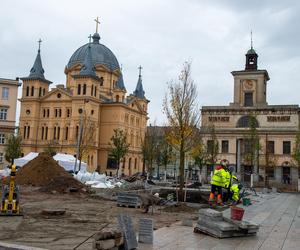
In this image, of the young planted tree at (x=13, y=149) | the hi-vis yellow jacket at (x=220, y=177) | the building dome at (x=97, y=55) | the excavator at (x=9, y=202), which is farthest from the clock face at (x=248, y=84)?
the excavator at (x=9, y=202)

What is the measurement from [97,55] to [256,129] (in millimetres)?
37218

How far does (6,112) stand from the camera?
65.8 meters

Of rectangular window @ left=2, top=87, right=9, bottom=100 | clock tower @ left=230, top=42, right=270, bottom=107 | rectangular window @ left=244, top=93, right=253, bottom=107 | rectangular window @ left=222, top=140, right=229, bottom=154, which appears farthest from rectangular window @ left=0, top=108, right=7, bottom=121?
rectangular window @ left=244, top=93, right=253, bottom=107

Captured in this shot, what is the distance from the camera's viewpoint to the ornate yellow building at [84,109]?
71000 millimetres

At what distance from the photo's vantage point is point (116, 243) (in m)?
8.75

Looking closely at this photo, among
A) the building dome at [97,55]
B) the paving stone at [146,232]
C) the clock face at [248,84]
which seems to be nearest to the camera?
the paving stone at [146,232]

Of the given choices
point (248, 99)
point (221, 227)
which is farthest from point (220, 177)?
point (248, 99)

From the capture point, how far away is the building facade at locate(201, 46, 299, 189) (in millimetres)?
58906

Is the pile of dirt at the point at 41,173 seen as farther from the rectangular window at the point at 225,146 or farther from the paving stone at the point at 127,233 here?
the rectangular window at the point at 225,146

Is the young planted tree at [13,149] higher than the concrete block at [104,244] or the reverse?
higher

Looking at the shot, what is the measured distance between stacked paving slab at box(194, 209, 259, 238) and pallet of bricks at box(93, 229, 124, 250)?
114 inches

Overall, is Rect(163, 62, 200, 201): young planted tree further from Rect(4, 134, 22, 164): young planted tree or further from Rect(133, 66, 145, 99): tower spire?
Rect(133, 66, 145, 99): tower spire

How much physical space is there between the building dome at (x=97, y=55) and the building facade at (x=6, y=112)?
55.0 feet

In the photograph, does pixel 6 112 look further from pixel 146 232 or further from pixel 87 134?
pixel 146 232
